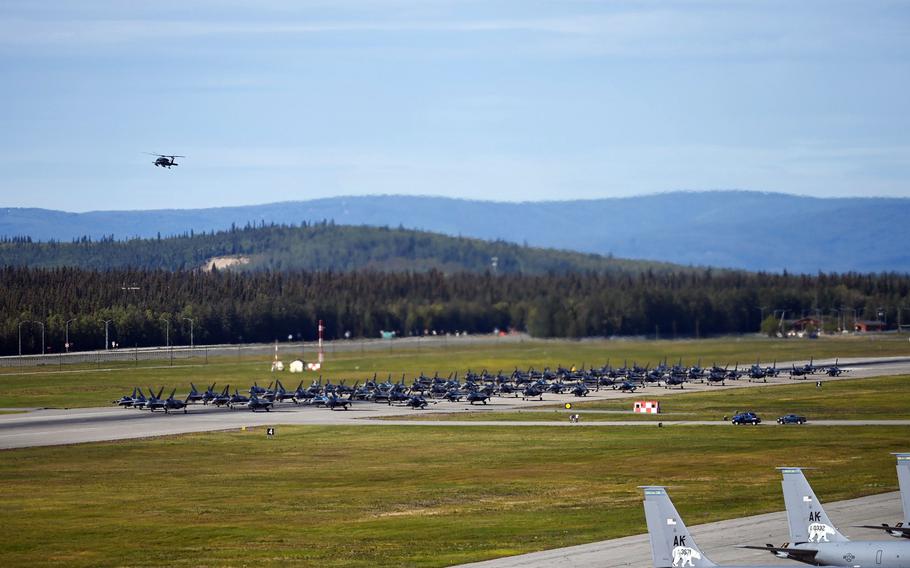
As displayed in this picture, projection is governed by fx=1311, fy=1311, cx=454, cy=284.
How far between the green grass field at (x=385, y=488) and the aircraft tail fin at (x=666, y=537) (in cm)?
1888

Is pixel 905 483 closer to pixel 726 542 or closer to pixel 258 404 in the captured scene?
pixel 726 542

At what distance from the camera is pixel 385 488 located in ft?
283

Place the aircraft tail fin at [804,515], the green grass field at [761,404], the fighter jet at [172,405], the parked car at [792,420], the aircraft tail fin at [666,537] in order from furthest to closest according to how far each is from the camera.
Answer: the fighter jet at [172,405], the green grass field at [761,404], the parked car at [792,420], the aircraft tail fin at [804,515], the aircraft tail fin at [666,537]

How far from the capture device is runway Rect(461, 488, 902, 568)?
191ft

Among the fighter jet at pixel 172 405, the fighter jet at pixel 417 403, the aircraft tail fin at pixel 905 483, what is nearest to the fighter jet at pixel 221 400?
the fighter jet at pixel 172 405

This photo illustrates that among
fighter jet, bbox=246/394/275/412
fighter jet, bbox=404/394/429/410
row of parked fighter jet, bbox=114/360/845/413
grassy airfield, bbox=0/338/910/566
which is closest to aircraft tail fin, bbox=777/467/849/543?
grassy airfield, bbox=0/338/910/566

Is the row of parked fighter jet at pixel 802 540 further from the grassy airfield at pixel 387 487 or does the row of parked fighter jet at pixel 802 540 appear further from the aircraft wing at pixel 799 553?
the grassy airfield at pixel 387 487

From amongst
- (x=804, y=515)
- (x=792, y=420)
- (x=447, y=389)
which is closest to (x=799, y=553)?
(x=804, y=515)

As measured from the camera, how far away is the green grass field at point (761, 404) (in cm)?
13594

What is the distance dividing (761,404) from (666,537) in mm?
110451

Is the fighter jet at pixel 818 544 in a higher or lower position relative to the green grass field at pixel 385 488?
higher

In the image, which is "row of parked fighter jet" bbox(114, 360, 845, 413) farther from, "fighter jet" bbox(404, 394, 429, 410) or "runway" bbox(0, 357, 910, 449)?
"runway" bbox(0, 357, 910, 449)

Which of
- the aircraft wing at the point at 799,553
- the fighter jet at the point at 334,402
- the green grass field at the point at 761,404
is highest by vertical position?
the fighter jet at the point at 334,402

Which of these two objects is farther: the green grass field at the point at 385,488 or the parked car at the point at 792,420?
the parked car at the point at 792,420
